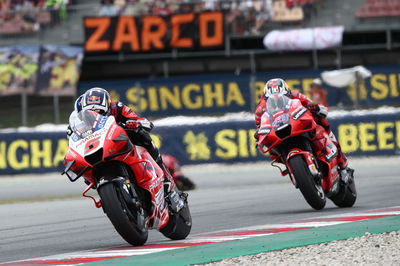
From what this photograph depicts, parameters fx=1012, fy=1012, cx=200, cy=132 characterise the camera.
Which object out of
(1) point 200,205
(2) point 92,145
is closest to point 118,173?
(2) point 92,145

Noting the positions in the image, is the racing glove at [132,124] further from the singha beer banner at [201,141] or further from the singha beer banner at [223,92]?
the singha beer banner at [223,92]

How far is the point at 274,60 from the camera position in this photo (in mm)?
30219

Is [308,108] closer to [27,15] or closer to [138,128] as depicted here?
[138,128]

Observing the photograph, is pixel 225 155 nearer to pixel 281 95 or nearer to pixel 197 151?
pixel 197 151

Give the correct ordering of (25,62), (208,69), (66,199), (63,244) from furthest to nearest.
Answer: (208,69) → (25,62) → (66,199) → (63,244)

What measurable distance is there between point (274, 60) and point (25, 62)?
7350mm

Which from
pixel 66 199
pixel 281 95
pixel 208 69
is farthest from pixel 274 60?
pixel 281 95

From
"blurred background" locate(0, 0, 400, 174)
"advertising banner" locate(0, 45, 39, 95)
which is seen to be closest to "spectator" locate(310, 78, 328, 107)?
"blurred background" locate(0, 0, 400, 174)

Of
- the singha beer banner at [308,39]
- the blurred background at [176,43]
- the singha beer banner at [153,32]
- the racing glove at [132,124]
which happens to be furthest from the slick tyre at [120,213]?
the singha beer banner at [153,32]

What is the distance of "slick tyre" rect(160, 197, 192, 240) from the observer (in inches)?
342

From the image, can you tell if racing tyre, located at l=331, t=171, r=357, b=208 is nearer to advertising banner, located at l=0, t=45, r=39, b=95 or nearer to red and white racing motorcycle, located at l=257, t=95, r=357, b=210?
red and white racing motorcycle, located at l=257, t=95, r=357, b=210

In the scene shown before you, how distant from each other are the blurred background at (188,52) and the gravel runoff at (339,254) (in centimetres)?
1541

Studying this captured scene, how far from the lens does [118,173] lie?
7.89 m

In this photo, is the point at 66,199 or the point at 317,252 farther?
the point at 66,199
